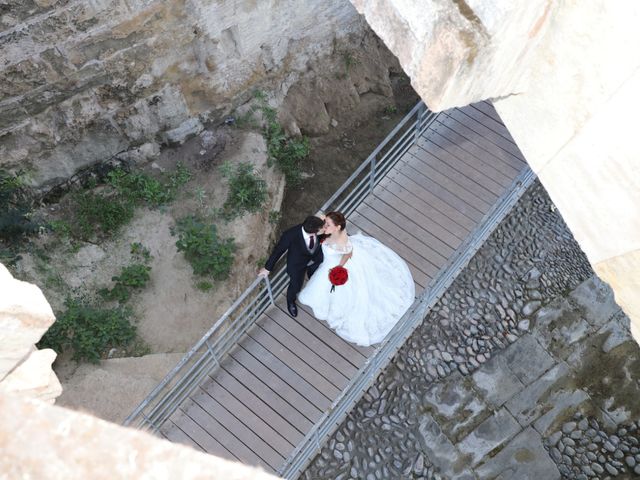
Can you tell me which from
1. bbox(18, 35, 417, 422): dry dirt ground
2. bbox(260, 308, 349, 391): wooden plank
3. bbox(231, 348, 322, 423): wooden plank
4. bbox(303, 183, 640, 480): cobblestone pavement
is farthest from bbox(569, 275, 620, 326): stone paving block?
bbox(231, 348, 322, 423): wooden plank

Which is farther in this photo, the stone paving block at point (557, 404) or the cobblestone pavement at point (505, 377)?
the stone paving block at point (557, 404)

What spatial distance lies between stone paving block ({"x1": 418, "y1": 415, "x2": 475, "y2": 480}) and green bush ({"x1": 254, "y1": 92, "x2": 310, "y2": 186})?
398cm

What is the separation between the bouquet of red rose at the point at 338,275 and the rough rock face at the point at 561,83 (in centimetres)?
364

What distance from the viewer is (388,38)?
236 cm

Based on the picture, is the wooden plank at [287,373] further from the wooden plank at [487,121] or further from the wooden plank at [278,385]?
the wooden plank at [487,121]

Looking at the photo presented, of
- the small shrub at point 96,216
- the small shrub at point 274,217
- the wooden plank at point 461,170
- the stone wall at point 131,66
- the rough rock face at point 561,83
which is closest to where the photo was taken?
the rough rock face at point 561,83

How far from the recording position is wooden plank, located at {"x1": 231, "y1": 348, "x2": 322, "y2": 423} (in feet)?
20.6

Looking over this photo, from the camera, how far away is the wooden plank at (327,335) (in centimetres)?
650

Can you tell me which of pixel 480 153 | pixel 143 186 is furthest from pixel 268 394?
pixel 480 153

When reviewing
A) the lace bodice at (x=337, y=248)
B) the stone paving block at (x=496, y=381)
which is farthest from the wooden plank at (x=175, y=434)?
the stone paving block at (x=496, y=381)

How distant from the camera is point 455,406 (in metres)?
7.94

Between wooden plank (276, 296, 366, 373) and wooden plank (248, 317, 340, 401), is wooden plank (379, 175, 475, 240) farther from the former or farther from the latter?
wooden plank (248, 317, 340, 401)

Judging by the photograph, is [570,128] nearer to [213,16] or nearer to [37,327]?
[37,327]

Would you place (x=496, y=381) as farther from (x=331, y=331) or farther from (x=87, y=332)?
(x=87, y=332)
